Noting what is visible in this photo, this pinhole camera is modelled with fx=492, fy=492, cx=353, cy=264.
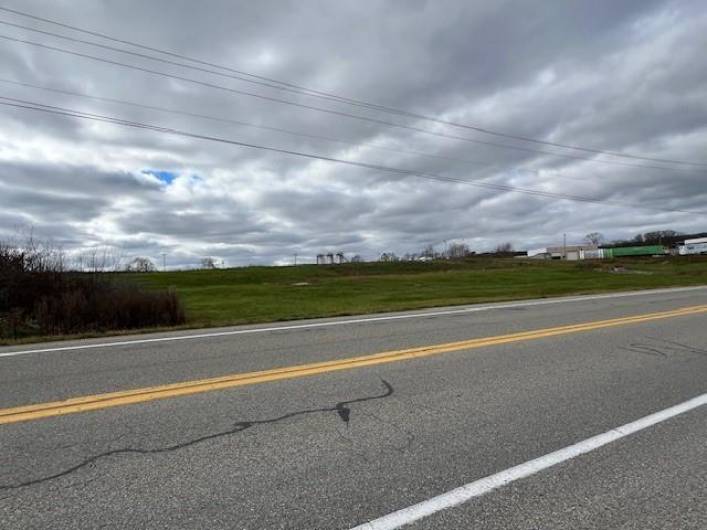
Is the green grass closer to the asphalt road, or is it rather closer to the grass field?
the grass field

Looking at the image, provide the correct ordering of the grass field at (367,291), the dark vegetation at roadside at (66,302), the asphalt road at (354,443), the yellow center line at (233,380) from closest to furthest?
the asphalt road at (354,443), the yellow center line at (233,380), the dark vegetation at roadside at (66,302), the grass field at (367,291)

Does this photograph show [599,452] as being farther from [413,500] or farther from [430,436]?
[413,500]

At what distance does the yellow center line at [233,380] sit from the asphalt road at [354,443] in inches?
8.0

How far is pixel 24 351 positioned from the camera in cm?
883

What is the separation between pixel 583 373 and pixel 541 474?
347cm

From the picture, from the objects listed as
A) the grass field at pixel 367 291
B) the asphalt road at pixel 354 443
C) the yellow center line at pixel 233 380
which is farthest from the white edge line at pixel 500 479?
the grass field at pixel 367 291

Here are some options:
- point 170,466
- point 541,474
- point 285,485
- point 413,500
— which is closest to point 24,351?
point 170,466

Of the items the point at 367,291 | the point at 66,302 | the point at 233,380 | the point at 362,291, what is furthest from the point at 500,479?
the point at 362,291

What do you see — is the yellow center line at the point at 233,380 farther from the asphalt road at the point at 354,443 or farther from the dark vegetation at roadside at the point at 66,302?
the dark vegetation at roadside at the point at 66,302

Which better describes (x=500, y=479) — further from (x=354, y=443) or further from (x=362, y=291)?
(x=362, y=291)

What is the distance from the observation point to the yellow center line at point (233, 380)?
517 cm

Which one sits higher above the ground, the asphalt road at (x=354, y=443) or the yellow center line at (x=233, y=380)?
the yellow center line at (x=233, y=380)

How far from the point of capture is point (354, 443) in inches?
168

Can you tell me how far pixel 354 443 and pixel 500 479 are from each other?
125cm
